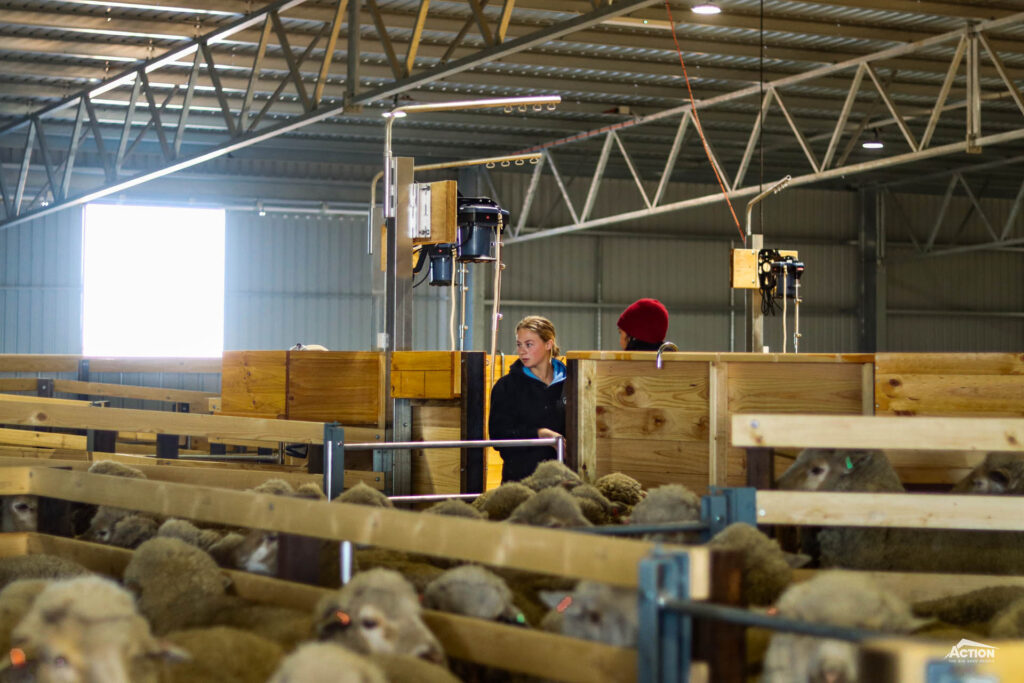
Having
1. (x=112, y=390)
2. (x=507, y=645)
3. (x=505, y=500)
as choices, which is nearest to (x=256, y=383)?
(x=112, y=390)

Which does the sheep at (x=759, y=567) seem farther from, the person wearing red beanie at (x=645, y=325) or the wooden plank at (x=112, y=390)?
the wooden plank at (x=112, y=390)

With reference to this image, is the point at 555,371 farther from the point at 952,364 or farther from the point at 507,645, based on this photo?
the point at 507,645

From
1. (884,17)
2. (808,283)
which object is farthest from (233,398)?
(808,283)

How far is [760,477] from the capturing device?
10.3 ft

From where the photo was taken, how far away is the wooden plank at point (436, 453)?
5.36 metres

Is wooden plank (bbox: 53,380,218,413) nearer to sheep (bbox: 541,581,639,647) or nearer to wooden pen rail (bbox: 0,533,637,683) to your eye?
wooden pen rail (bbox: 0,533,637,683)

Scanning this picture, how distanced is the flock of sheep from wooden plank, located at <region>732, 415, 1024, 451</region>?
13.1 inches

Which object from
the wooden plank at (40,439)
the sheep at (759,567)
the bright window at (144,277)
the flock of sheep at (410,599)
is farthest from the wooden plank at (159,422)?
the bright window at (144,277)

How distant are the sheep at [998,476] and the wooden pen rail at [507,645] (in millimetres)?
2052

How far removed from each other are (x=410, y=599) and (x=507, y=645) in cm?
27

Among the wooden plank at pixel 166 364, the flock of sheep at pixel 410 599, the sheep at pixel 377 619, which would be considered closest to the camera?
the flock of sheep at pixel 410 599

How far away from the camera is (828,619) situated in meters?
2.18

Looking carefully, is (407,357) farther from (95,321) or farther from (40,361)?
(95,321)

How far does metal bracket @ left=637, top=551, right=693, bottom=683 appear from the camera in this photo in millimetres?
1979
